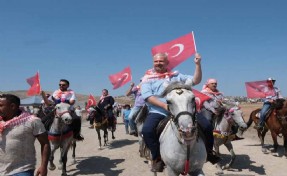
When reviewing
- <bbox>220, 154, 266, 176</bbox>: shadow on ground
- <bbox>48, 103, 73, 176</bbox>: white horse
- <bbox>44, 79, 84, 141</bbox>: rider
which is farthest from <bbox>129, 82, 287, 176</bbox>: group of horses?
<bbox>220, 154, 266, 176</bbox>: shadow on ground

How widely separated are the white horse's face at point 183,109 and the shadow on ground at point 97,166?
6.34 m

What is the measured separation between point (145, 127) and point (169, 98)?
4.36 feet

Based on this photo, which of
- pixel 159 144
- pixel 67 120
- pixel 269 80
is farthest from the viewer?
pixel 269 80

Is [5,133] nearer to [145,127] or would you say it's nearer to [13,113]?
[13,113]

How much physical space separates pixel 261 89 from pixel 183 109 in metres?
10.2

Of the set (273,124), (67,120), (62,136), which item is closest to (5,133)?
(67,120)

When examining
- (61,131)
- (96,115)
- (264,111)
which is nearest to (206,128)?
(61,131)

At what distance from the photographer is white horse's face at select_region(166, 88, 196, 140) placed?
13.7ft

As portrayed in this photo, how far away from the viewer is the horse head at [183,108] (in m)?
4.18

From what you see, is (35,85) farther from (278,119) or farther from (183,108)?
(278,119)

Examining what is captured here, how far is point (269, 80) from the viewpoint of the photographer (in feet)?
43.2

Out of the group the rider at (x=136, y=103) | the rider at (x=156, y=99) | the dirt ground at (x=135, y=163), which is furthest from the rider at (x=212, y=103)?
the rider at (x=156, y=99)

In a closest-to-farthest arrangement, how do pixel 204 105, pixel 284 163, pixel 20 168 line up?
pixel 20 168, pixel 204 105, pixel 284 163

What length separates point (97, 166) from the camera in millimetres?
11500
